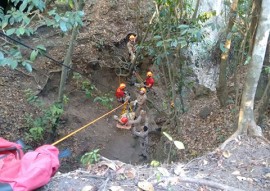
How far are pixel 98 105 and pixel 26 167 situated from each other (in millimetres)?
8274

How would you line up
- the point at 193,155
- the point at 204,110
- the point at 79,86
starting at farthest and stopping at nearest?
the point at 79,86
the point at 204,110
the point at 193,155

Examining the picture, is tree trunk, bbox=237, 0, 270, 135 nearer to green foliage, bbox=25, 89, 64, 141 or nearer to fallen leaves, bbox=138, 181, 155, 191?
fallen leaves, bbox=138, 181, 155, 191

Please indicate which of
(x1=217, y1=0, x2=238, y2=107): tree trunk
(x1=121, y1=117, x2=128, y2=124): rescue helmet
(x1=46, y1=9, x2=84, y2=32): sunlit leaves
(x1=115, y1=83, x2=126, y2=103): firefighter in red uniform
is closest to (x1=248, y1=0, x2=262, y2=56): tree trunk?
(x1=217, y1=0, x2=238, y2=107): tree trunk

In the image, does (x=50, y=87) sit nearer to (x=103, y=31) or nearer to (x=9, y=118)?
(x=9, y=118)

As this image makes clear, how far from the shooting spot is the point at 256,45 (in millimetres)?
4691

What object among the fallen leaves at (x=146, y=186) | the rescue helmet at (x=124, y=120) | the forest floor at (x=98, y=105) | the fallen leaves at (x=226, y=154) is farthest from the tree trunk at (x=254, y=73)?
the rescue helmet at (x=124, y=120)

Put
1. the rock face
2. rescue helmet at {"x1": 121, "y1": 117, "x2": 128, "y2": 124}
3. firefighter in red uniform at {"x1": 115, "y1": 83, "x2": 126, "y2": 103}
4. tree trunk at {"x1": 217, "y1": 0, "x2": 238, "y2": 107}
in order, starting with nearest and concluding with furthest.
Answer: tree trunk at {"x1": 217, "y1": 0, "x2": 238, "y2": 107}
rescue helmet at {"x1": 121, "y1": 117, "x2": 128, "y2": 124}
firefighter in red uniform at {"x1": 115, "y1": 83, "x2": 126, "y2": 103}
the rock face

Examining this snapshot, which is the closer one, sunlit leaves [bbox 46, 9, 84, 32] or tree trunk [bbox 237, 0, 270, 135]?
sunlit leaves [bbox 46, 9, 84, 32]

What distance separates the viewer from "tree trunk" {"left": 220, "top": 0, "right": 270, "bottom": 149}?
4570 millimetres

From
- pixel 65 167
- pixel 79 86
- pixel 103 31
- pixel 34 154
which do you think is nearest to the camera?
pixel 34 154

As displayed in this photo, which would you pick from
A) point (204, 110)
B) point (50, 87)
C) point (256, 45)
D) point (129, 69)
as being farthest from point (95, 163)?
point (129, 69)

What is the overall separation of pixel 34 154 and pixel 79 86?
320 inches

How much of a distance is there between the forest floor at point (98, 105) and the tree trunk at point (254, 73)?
0.25m

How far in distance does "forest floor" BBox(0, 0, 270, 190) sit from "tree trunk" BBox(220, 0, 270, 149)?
10.0 inches
